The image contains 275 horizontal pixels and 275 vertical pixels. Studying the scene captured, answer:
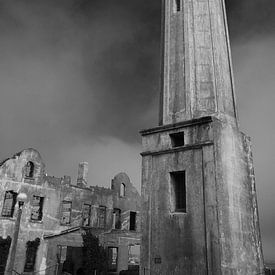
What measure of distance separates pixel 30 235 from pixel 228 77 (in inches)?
719

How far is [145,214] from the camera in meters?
13.0

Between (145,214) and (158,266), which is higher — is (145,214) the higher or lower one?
the higher one

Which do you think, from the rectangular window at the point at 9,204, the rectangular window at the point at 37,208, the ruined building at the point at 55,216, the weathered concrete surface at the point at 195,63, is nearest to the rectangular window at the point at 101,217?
the ruined building at the point at 55,216

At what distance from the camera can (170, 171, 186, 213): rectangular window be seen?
12.7m

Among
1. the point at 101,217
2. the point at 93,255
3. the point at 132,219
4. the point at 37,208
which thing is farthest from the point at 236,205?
the point at 132,219

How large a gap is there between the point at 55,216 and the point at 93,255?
4317 mm

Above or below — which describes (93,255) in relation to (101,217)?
below

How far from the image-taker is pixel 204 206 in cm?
1170

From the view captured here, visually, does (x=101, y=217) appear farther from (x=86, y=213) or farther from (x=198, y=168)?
(x=198, y=168)

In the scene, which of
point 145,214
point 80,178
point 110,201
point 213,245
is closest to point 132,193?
point 110,201

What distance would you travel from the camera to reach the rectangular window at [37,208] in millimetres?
25594

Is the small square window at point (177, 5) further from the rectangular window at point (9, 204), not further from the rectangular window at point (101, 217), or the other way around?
the rectangular window at point (101, 217)

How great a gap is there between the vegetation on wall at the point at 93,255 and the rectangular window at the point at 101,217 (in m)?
2.97

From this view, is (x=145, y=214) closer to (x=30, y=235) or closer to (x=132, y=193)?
(x=30, y=235)
